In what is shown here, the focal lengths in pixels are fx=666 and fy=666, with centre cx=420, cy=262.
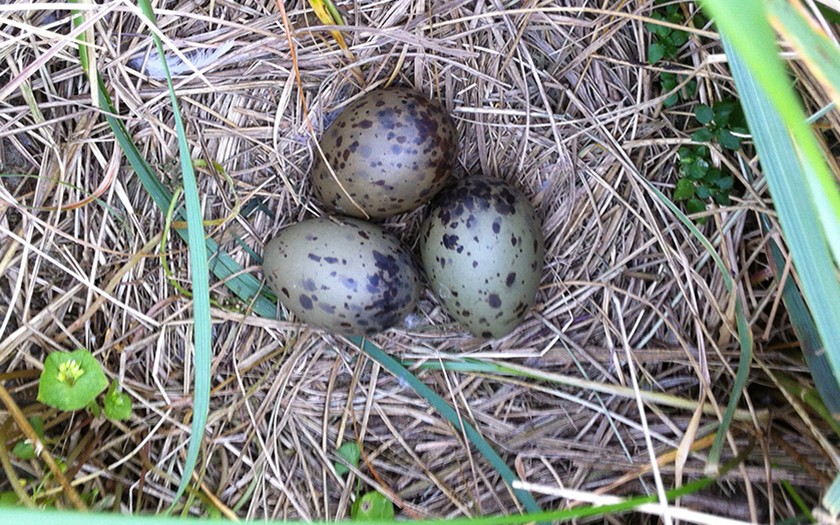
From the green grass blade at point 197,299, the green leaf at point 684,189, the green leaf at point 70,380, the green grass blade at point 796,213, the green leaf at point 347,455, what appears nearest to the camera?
the green grass blade at point 796,213

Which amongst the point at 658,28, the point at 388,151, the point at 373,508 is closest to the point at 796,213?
the point at 658,28

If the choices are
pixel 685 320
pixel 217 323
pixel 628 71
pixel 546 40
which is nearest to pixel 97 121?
pixel 217 323

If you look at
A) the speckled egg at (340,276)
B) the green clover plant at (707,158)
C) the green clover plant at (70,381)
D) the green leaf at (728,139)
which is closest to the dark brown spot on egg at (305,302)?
the speckled egg at (340,276)

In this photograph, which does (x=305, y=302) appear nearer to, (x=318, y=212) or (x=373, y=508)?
(x=318, y=212)

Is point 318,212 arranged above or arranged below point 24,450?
above

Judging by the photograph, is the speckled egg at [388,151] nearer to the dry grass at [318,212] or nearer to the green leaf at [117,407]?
the dry grass at [318,212]

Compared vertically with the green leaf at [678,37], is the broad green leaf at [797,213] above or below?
below

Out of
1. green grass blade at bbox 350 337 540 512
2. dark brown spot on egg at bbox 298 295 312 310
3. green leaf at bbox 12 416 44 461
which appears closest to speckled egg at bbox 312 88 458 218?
dark brown spot on egg at bbox 298 295 312 310
